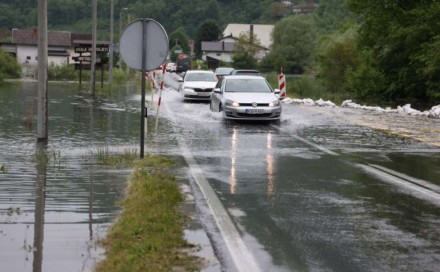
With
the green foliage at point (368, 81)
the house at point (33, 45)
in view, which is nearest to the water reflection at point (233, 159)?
the green foliage at point (368, 81)

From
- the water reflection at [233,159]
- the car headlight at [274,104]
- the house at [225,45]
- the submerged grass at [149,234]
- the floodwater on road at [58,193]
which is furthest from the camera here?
the house at [225,45]

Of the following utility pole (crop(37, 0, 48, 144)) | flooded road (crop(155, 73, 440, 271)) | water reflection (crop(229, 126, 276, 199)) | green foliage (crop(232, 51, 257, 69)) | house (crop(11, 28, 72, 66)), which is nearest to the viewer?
flooded road (crop(155, 73, 440, 271))

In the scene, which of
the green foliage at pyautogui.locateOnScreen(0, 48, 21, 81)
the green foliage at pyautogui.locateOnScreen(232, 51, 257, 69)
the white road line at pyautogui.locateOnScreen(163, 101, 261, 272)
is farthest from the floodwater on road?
the green foliage at pyautogui.locateOnScreen(232, 51, 257, 69)

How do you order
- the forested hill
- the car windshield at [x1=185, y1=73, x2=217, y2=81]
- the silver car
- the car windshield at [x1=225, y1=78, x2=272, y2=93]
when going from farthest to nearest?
the forested hill → the car windshield at [x1=185, y1=73, x2=217, y2=81] → the car windshield at [x1=225, y1=78, x2=272, y2=93] → the silver car

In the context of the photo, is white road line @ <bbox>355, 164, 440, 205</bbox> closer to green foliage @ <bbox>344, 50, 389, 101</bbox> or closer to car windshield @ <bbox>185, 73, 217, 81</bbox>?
car windshield @ <bbox>185, 73, 217, 81</bbox>

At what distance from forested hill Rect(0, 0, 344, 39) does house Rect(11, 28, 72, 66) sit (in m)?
1.77

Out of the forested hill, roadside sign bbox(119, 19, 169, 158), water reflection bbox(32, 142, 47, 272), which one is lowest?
water reflection bbox(32, 142, 47, 272)

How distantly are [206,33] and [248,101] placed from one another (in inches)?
5187

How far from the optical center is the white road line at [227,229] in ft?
19.9

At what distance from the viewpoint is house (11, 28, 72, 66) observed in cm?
10231

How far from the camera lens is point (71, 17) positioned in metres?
120

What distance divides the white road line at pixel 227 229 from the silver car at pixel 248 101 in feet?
27.2

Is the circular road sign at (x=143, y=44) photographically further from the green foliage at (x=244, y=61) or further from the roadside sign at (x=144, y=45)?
the green foliage at (x=244, y=61)

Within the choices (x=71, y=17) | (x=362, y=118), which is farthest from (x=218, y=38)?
(x=362, y=118)
